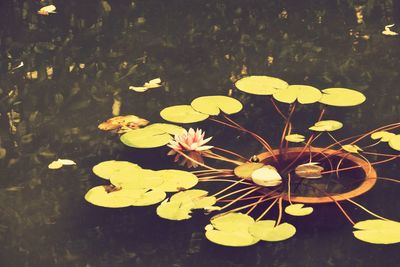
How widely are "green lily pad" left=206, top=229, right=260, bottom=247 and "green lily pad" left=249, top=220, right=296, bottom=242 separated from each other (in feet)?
0.05

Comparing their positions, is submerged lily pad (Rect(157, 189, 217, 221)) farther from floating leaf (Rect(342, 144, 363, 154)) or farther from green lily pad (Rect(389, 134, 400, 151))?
green lily pad (Rect(389, 134, 400, 151))

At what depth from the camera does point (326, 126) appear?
6.00 feet

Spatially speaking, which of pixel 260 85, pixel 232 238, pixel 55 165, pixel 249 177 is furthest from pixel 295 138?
pixel 55 165

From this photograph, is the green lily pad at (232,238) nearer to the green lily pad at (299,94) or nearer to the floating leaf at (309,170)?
the floating leaf at (309,170)

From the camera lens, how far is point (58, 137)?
1.87 meters

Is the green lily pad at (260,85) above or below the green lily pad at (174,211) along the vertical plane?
above

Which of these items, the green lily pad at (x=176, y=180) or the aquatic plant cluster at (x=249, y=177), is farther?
the green lily pad at (x=176, y=180)

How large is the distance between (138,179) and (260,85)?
0.56m

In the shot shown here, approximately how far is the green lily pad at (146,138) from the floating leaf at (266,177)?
0.26 meters

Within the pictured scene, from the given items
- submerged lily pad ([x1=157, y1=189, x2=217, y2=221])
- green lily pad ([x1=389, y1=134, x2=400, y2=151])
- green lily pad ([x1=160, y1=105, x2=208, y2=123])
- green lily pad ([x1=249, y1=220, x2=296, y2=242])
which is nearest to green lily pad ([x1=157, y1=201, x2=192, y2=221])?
submerged lily pad ([x1=157, y1=189, x2=217, y2=221])

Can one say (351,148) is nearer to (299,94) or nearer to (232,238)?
(299,94)

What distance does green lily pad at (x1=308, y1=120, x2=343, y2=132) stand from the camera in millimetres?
1820

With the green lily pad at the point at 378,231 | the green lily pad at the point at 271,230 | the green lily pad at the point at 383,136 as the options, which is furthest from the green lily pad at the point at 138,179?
the green lily pad at the point at 383,136

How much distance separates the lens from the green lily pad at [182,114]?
6.18 feet
